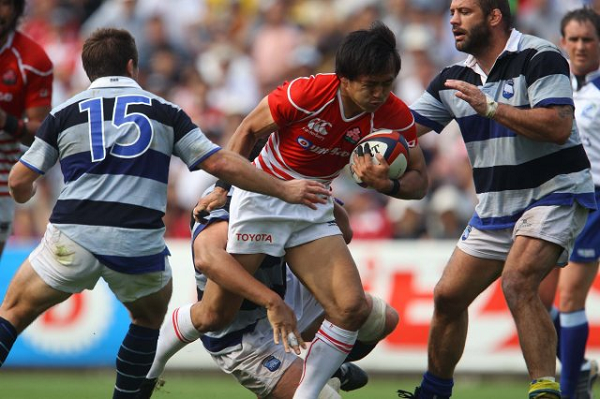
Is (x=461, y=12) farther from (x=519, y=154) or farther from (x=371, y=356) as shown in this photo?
(x=371, y=356)

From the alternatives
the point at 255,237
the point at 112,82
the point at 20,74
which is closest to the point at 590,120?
the point at 255,237

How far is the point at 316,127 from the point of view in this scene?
20.7 ft

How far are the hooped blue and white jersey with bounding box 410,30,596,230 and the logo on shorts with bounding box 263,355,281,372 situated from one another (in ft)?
5.03

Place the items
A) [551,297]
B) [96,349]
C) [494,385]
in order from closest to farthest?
[551,297], [494,385], [96,349]

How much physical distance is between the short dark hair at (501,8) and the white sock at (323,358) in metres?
2.17

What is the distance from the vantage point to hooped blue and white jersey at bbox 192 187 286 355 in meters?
6.60

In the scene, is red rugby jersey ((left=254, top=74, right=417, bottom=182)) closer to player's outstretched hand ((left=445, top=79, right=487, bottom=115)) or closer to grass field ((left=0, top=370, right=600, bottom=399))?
player's outstretched hand ((left=445, top=79, right=487, bottom=115))

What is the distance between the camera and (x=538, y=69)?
6.30 metres

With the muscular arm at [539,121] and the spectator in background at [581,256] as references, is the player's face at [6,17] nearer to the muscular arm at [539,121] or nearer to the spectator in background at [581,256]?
the muscular arm at [539,121]

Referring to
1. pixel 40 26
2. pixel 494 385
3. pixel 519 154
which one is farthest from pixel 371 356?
pixel 40 26

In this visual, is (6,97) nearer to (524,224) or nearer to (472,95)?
(472,95)

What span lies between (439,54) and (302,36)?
1.95 meters

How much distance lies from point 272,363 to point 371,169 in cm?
133

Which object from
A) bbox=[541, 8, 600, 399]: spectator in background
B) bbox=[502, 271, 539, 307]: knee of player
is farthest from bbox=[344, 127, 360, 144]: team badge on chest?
bbox=[541, 8, 600, 399]: spectator in background
